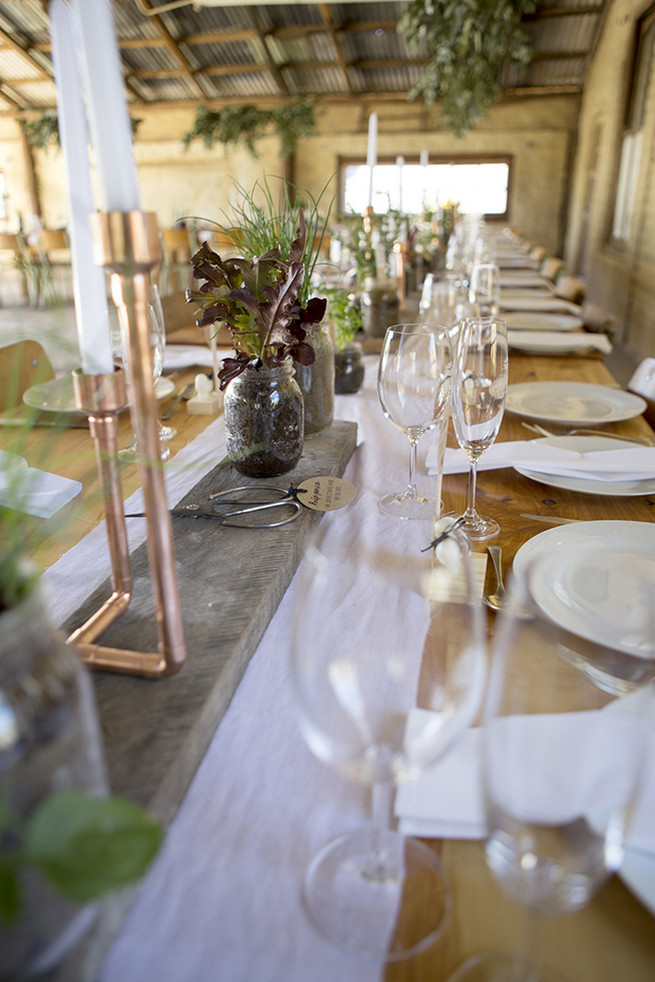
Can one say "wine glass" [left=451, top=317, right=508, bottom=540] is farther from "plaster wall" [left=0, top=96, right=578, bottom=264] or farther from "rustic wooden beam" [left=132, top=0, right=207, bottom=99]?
"plaster wall" [left=0, top=96, right=578, bottom=264]

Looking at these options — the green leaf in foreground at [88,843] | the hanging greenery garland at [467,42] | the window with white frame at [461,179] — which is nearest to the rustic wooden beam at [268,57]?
the window with white frame at [461,179]

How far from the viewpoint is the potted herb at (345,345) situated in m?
1.50

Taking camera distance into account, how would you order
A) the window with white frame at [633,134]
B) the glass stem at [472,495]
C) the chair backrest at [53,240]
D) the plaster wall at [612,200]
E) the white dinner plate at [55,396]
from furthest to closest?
1. the chair backrest at [53,240]
2. the window with white frame at [633,134]
3. the plaster wall at [612,200]
4. the white dinner plate at [55,396]
5. the glass stem at [472,495]

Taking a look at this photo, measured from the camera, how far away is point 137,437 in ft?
1.85

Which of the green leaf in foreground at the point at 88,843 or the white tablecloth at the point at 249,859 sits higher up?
the green leaf in foreground at the point at 88,843

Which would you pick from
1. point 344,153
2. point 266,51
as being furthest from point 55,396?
point 344,153

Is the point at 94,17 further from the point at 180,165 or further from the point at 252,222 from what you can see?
the point at 180,165

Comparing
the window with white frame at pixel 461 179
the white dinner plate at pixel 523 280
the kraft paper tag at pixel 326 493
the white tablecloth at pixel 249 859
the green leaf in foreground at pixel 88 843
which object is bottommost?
the white tablecloth at pixel 249 859

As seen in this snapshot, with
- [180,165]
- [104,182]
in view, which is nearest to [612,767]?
[104,182]

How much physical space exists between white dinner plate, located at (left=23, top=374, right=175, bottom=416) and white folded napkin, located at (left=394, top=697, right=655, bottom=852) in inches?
37.0

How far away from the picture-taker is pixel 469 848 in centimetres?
49

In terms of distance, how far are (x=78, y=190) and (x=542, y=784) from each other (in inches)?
18.9

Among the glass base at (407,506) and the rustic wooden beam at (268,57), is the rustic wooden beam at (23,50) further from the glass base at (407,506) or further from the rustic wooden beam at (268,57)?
the glass base at (407,506)

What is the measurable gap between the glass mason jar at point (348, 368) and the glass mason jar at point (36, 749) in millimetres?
1298
